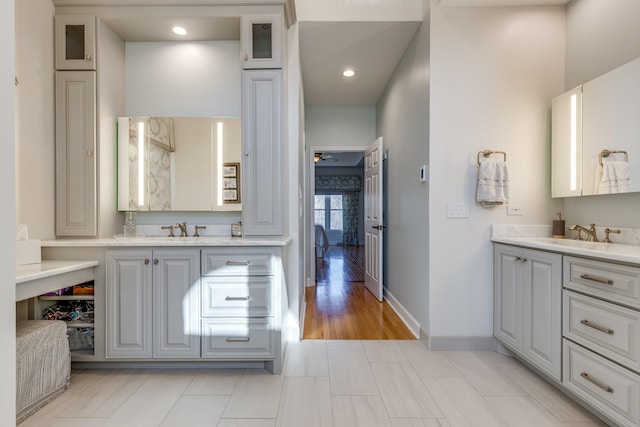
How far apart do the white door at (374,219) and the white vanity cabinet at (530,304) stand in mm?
1658

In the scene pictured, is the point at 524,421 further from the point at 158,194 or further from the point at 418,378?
the point at 158,194

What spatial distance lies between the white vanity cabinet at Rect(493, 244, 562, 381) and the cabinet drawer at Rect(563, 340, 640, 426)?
0.09m

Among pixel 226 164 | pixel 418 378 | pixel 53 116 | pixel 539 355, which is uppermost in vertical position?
pixel 53 116

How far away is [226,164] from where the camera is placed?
2752 mm

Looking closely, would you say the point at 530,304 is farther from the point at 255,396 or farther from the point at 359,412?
the point at 255,396

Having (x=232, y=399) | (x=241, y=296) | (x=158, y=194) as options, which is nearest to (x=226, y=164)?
(x=158, y=194)

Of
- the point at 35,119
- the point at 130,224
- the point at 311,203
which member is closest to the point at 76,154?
the point at 35,119

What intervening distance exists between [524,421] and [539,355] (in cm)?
51

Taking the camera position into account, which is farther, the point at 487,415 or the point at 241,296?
the point at 241,296

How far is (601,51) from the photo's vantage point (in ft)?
7.53

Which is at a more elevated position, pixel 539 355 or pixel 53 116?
pixel 53 116

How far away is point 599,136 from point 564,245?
0.85 m

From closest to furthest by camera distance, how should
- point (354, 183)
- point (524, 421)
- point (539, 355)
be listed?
point (524, 421) < point (539, 355) < point (354, 183)

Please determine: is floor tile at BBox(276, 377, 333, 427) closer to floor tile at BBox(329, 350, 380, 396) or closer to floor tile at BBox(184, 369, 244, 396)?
floor tile at BBox(329, 350, 380, 396)
